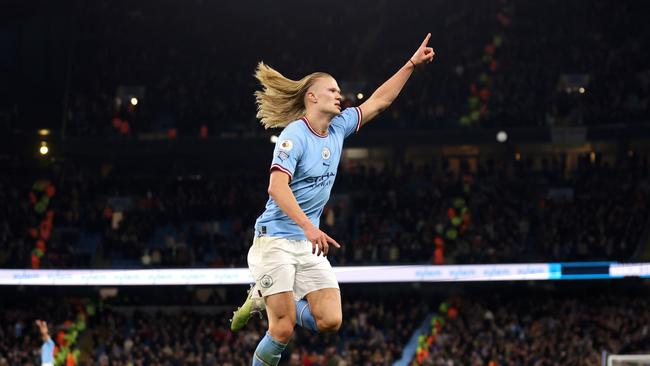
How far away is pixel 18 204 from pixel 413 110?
12.6 meters

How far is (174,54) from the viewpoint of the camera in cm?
3672

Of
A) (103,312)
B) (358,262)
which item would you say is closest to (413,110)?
(358,262)

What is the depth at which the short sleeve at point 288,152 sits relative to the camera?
726cm

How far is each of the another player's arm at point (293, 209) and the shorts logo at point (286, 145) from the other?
0.18 m

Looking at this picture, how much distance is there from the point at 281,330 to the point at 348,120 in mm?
1755

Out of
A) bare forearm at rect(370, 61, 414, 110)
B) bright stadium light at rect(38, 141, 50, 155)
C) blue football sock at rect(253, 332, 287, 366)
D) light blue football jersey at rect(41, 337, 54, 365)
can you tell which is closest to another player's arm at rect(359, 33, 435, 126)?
bare forearm at rect(370, 61, 414, 110)

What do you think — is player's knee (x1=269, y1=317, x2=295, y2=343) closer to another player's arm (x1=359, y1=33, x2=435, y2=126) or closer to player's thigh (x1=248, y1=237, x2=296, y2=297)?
player's thigh (x1=248, y1=237, x2=296, y2=297)

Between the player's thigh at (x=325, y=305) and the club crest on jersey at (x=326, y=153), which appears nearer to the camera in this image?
the player's thigh at (x=325, y=305)

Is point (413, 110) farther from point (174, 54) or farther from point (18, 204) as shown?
point (18, 204)

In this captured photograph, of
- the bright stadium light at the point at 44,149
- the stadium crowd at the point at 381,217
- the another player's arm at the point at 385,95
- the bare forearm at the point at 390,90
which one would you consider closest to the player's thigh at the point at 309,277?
the another player's arm at the point at 385,95

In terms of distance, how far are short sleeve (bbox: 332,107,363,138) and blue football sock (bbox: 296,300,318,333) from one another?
4.42 feet

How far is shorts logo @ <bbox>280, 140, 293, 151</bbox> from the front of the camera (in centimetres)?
732

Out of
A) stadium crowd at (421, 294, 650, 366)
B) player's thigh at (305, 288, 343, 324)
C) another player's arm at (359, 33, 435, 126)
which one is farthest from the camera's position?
stadium crowd at (421, 294, 650, 366)

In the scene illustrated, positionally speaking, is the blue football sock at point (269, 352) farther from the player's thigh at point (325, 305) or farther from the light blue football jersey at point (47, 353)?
the light blue football jersey at point (47, 353)
